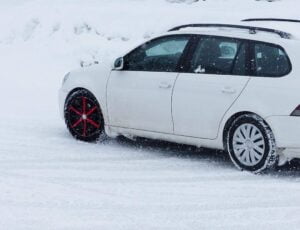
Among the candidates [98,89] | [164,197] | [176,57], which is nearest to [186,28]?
[176,57]

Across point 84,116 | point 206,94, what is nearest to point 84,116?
point 84,116

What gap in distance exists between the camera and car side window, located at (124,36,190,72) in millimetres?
8516

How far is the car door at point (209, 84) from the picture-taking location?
7930 millimetres

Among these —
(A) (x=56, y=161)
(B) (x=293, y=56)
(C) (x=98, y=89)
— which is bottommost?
(A) (x=56, y=161)

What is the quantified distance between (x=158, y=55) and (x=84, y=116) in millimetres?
1294

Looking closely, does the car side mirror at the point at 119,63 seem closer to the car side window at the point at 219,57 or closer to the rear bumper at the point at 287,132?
the car side window at the point at 219,57

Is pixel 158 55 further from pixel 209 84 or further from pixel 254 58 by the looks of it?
pixel 254 58

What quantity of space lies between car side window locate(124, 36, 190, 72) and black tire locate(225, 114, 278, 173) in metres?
1.11

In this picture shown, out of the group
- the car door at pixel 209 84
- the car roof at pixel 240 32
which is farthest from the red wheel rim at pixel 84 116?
the car roof at pixel 240 32

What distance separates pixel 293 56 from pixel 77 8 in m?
10.4

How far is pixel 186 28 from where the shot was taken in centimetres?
878

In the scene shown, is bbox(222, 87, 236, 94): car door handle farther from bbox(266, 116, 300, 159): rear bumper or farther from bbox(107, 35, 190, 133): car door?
bbox(107, 35, 190, 133): car door

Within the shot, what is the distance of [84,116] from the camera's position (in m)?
9.28

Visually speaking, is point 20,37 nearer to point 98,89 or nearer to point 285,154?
point 98,89
